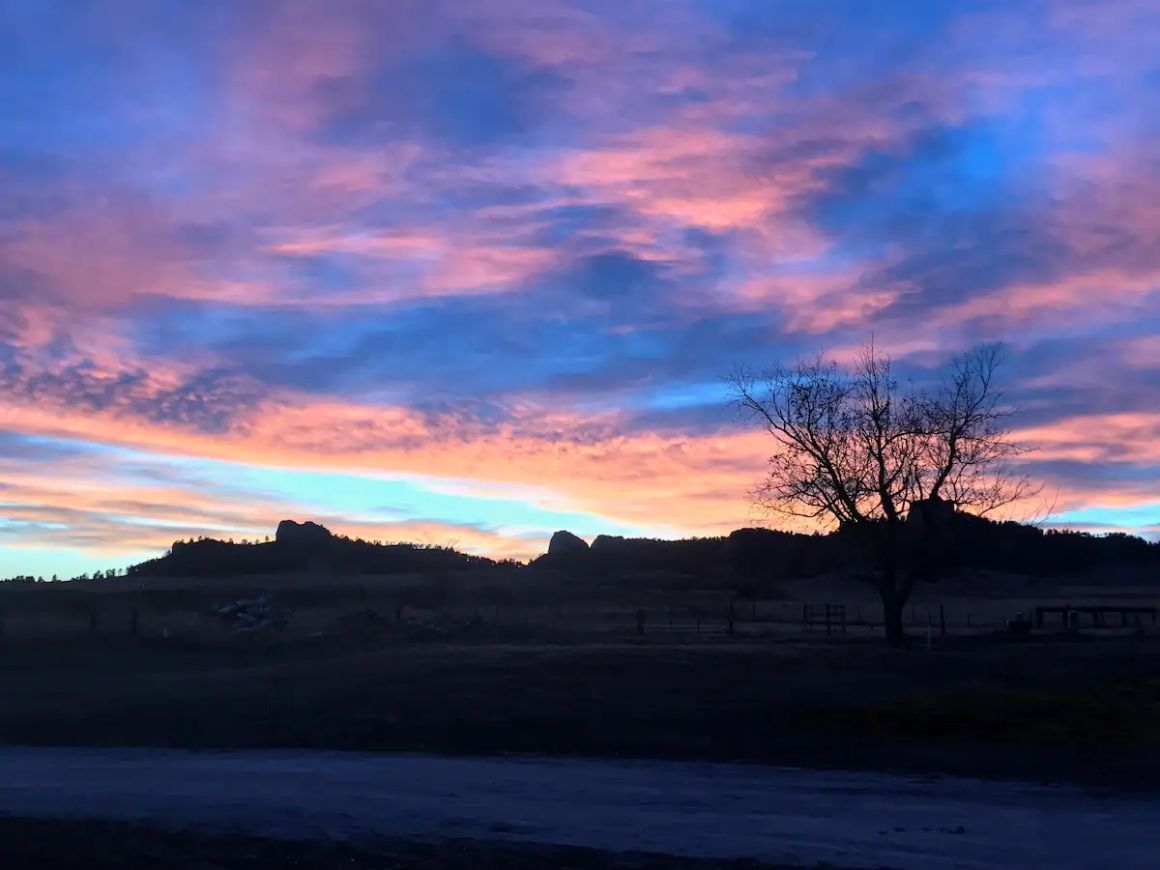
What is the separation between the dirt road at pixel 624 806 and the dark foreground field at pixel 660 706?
242 cm

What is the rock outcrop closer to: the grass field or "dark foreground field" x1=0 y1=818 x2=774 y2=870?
the grass field

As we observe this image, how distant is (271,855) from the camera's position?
44.0 feet

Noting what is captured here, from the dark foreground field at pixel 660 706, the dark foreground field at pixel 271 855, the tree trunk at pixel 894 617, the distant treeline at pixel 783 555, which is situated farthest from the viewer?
the distant treeline at pixel 783 555

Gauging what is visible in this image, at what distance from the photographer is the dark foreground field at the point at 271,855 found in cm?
1294

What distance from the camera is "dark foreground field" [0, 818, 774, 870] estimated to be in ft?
42.4

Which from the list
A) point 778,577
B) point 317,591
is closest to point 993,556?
point 778,577

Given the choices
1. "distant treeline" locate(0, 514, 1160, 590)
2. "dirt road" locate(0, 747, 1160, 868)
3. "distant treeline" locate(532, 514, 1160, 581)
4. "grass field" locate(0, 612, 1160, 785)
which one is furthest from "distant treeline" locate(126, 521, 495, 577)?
"dirt road" locate(0, 747, 1160, 868)

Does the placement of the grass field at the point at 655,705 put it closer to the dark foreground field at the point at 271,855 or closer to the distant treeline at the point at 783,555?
the dark foreground field at the point at 271,855

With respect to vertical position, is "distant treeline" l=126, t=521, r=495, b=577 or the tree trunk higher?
"distant treeline" l=126, t=521, r=495, b=577

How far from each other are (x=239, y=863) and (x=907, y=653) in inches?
1171

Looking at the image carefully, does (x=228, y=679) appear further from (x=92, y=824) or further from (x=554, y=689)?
(x=92, y=824)

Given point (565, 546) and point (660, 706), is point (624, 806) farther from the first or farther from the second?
point (565, 546)

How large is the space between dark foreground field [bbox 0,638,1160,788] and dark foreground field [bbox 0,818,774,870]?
942 centimetres

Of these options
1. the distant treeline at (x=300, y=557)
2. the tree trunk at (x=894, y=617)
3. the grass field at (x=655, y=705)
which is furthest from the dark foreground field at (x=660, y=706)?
the distant treeline at (x=300, y=557)
